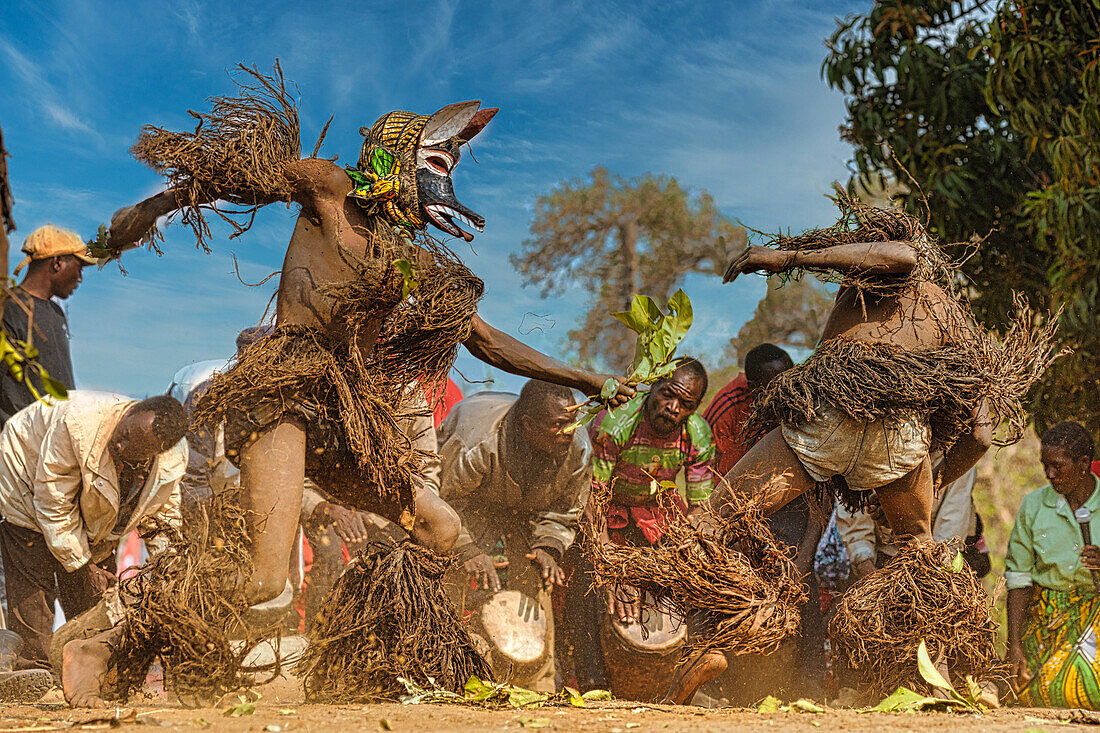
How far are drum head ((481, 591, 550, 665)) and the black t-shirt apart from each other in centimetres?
282

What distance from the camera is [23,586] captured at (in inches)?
193

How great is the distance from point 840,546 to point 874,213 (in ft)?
7.78

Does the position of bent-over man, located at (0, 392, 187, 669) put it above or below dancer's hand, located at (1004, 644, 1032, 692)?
above

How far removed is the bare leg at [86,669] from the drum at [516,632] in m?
2.07

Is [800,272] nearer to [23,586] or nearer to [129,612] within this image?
[129,612]

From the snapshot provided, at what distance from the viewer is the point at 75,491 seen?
4.76m

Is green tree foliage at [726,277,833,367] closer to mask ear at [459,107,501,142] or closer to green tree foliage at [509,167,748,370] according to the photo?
green tree foliage at [509,167,748,370]

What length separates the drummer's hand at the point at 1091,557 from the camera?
16.6ft

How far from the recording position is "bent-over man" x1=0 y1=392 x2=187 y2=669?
4691 millimetres

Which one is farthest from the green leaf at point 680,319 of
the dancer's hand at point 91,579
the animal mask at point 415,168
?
the dancer's hand at point 91,579

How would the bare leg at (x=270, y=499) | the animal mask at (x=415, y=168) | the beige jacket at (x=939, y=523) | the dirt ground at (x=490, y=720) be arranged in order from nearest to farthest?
the dirt ground at (x=490, y=720), the bare leg at (x=270, y=499), the animal mask at (x=415, y=168), the beige jacket at (x=939, y=523)

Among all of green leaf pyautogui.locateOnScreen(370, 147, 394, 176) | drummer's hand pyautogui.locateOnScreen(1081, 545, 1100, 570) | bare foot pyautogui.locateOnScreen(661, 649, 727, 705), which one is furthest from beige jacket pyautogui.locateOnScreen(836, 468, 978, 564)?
green leaf pyautogui.locateOnScreen(370, 147, 394, 176)

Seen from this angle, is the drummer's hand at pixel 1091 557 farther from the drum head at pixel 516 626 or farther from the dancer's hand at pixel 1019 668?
the drum head at pixel 516 626

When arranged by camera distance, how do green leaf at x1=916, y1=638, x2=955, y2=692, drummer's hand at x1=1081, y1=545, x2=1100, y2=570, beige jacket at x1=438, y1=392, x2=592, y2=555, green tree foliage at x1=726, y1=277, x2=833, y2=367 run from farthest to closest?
green tree foliage at x1=726, y1=277, x2=833, y2=367, beige jacket at x1=438, y1=392, x2=592, y2=555, drummer's hand at x1=1081, y1=545, x2=1100, y2=570, green leaf at x1=916, y1=638, x2=955, y2=692
